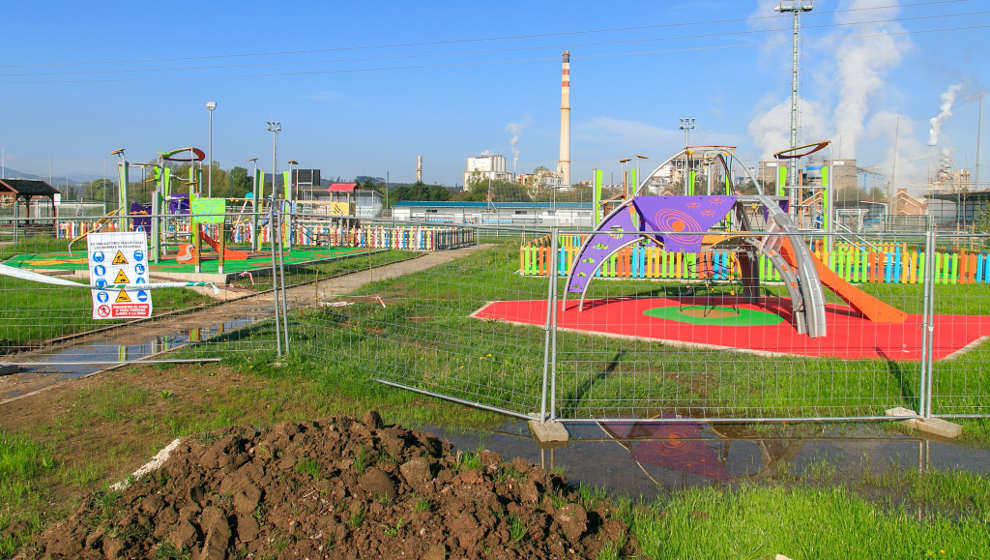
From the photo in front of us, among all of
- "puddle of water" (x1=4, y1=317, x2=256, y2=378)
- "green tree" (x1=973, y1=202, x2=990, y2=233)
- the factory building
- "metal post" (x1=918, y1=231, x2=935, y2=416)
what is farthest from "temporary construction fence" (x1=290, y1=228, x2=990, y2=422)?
the factory building

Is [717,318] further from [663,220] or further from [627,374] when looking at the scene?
[627,374]

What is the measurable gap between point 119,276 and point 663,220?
8.38m

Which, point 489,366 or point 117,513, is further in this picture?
point 489,366

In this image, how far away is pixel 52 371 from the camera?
784 cm

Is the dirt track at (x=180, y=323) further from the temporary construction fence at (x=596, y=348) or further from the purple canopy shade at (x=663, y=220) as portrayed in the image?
the purple canopy shade at (x=663, y=220)

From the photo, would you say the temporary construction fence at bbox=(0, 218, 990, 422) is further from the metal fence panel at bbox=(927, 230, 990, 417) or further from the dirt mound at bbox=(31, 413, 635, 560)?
the dirt mound at bbox=(31, 413, 635, 560)

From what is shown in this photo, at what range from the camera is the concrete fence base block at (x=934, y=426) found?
6.02 metres

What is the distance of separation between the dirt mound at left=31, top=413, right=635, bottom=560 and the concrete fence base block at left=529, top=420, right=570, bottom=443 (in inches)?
54.9

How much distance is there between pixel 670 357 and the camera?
28.1 feet

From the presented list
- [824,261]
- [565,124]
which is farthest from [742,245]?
[565,124]

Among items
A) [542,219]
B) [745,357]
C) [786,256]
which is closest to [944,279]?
[786,256]

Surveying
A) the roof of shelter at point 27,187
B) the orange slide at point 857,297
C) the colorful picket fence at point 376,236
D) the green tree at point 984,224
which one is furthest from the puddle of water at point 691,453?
the roof of shelter at point 27,187

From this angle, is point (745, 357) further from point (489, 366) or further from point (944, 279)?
point (944, 279)

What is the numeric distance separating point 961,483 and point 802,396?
2097mm
